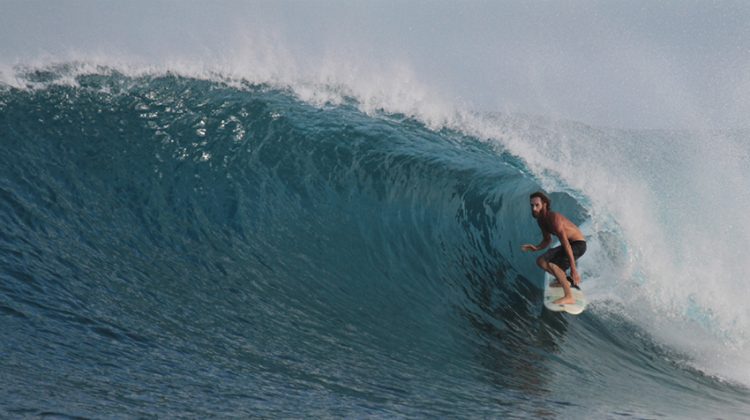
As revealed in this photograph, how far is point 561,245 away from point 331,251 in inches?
97.4

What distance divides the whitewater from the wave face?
3 centimetres

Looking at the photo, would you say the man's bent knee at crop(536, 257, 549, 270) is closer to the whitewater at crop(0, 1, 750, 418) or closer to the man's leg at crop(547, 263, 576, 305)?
the man's leg at crop(547, 263, 576, 305)

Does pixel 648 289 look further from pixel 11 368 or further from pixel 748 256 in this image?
pixel 11 368

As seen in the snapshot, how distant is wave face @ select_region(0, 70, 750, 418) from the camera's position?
4.73 meters

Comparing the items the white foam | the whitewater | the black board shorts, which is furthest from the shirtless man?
the white foam

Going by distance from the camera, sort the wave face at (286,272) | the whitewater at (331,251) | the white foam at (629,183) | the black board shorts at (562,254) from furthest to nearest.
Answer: the white foam at (629,183) < the black board shorts at (562,254) < the whitewater at (331,251) < the wave face at (286,272)

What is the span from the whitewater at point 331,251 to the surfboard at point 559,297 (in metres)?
0.17

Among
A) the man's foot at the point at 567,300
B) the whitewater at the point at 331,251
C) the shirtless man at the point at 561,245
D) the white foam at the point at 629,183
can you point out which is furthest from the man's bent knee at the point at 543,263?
the white foam at the point at 629,183

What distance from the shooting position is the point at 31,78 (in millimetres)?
10914

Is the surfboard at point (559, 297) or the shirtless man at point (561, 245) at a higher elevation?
the shirtless man at point (561, 245)

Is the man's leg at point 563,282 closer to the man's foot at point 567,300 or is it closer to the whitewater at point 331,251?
the man's foot at point 567,300

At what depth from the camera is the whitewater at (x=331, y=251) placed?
4895 millimetres

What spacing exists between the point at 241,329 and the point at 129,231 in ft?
7.18

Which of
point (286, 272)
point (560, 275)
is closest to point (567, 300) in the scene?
point (560, 275)
